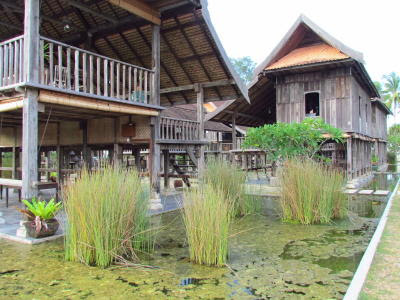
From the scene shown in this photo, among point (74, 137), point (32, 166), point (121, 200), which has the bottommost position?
point (121, 200)

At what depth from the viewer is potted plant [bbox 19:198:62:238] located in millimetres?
4645

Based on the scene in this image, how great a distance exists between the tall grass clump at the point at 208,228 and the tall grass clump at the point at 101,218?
65cm

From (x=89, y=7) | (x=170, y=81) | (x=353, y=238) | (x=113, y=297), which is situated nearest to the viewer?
(x=113, y=297)

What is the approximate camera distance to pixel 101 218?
3.57 meters

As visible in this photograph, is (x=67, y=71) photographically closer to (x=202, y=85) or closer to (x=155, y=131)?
(x=155, y=131)

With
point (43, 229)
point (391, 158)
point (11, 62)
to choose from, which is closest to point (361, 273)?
point (43, 229)

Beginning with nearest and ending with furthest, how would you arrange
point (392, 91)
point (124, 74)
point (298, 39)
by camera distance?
1. point (124, 74)
2. point (298, 39)
3. point (392, 91)

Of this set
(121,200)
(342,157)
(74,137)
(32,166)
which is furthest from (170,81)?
(342,157)

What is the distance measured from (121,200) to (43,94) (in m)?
2.44

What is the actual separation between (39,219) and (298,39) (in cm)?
1189

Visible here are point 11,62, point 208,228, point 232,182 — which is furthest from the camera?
point 232,182

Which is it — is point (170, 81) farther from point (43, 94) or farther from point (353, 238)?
point (353, 238)

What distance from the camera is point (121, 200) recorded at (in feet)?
12.2

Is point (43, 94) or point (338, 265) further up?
point (43, 94)
